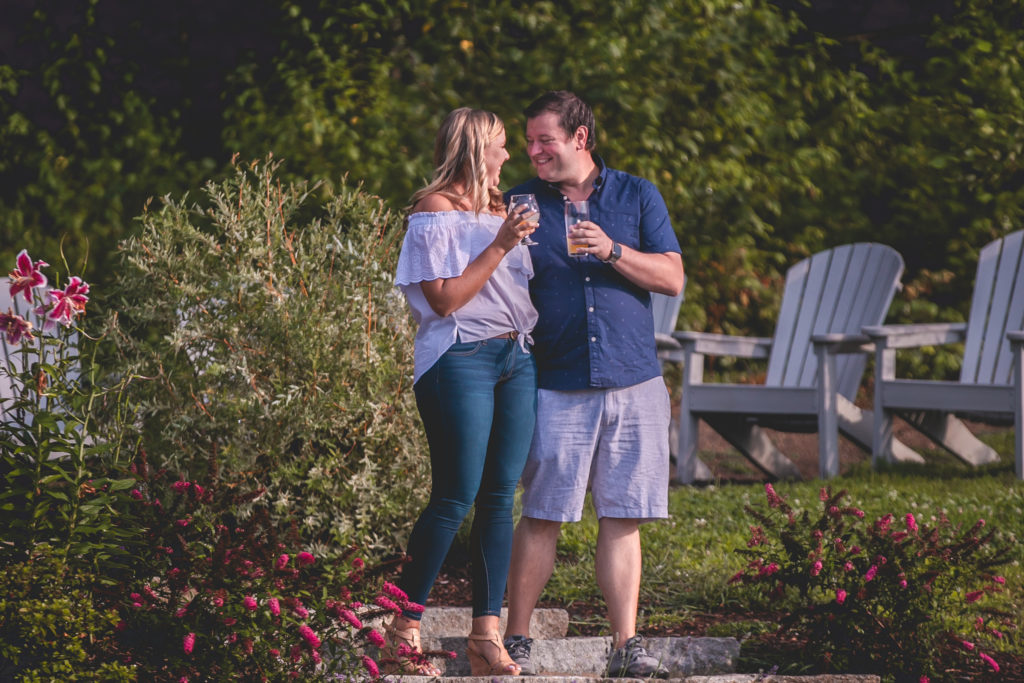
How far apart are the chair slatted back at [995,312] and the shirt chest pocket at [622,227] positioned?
3626mm

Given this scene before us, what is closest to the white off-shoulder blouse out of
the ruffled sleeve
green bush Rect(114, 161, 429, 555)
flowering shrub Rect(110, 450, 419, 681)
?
the ruffled sleeve

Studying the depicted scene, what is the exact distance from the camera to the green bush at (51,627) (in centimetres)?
248

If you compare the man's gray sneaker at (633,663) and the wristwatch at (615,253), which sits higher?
the wristwatch at (615,253)

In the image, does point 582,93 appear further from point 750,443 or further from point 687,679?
point 687,679

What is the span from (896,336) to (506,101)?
287cm

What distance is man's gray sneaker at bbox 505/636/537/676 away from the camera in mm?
3100

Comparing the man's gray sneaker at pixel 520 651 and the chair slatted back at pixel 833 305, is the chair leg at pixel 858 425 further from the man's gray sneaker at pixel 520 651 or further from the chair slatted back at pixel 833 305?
the man's gray sneaker at pixel 520 651

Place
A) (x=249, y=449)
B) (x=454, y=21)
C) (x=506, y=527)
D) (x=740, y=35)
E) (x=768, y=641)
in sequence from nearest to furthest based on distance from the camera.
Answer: (x=506, y=527) → (x=768, y=641) → (x=249, y=449) → (x=454, y=21) → (x=740, y=35)

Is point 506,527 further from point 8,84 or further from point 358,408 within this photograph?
point 8,84

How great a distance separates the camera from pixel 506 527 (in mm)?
3031

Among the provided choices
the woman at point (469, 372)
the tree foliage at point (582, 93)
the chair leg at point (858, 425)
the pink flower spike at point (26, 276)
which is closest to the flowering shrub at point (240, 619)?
the woman at point (469, 372)

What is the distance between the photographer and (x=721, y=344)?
6.64 metres

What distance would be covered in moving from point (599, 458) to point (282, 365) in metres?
1.39

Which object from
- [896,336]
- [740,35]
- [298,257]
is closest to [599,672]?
[298,257]
